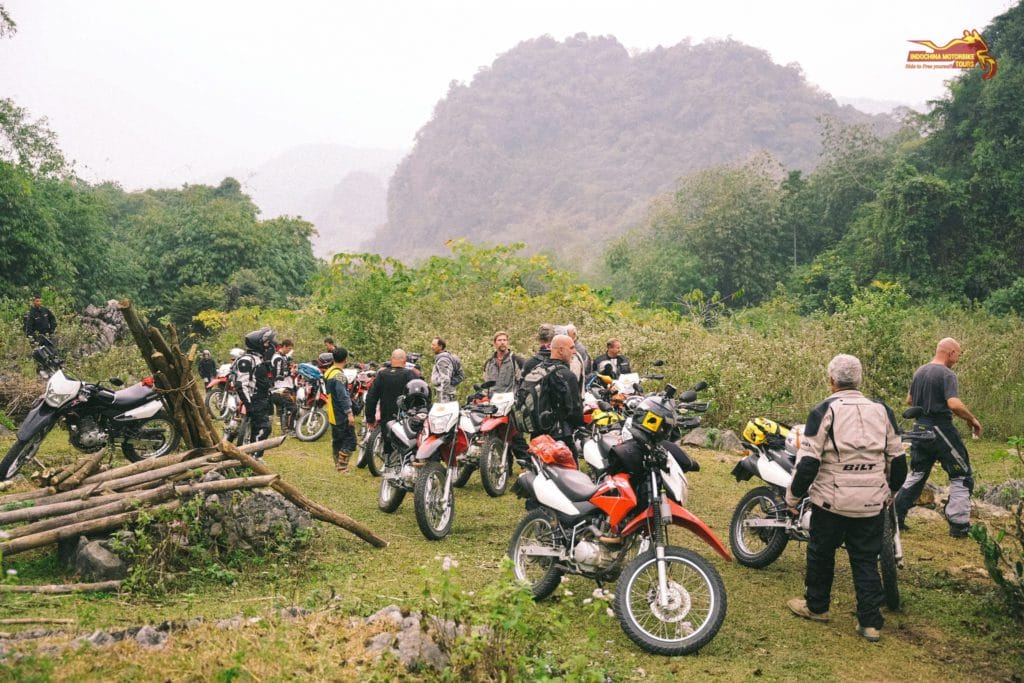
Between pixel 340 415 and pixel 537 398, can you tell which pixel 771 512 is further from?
pixel 340 415

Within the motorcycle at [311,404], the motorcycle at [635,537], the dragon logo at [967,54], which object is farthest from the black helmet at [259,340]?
the dragon logo at [967,54]

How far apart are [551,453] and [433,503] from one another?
1.97 metres

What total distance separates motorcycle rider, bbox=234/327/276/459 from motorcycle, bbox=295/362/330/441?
3.33 m

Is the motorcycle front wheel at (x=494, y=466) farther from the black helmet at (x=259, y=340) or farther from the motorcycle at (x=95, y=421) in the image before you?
the motorcycle at (x=95, y=421)

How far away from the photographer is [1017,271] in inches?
1090

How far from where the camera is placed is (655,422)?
17.7 feet

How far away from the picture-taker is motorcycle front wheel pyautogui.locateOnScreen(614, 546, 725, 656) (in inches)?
188

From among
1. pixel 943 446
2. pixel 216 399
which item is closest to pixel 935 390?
pixel 943 446

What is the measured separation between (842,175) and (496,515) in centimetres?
4118

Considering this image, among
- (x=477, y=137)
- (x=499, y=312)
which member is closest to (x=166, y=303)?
(x=499, y=312)

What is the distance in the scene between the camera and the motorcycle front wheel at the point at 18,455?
868 centimetres

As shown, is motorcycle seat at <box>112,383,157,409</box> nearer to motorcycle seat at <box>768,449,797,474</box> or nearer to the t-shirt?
motorcycle seat at <box>768,449,797,474</box>

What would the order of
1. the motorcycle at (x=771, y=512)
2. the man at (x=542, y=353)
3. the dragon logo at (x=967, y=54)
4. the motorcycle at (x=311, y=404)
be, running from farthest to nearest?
the dragon logo at (x=967, y=54), the motorcycle at (x=311, y=404), the man at (x=542, y=353), the motorcycle at (x=771, y=512)

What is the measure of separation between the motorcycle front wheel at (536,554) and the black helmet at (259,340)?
17.6 feet
